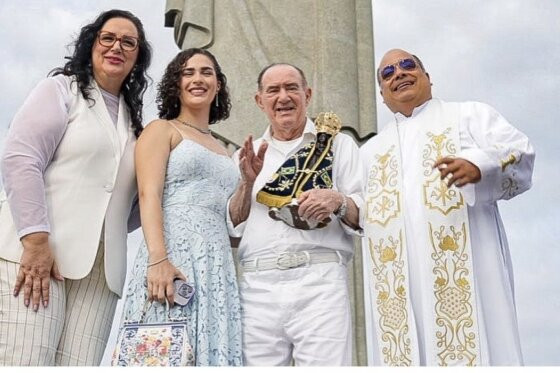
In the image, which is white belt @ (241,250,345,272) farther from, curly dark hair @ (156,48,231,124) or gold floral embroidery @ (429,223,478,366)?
curly dark hair @ (156,48,231,124)

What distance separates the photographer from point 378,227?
3.90m

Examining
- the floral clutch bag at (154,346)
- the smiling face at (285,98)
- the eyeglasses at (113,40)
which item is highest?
the eyeglasses at (113,40)

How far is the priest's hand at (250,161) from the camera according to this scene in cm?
354

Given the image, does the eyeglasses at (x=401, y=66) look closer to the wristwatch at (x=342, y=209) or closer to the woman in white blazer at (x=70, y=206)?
the wristwatch at (x=342, y=209)

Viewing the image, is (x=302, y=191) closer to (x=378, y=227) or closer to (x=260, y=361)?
(x=378, y=227)

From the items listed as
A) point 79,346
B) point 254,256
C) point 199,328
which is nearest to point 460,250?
point 254,256

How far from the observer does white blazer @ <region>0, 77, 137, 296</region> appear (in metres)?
3.37

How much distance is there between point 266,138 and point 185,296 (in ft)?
2.98

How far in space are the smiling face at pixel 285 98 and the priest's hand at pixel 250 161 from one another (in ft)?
0.87

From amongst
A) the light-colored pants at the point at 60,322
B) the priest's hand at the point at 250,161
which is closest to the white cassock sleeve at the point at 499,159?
the priest's hand at the point at 250,161

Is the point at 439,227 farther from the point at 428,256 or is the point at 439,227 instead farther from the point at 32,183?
the point at 32,183

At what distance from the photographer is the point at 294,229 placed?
11.9ft

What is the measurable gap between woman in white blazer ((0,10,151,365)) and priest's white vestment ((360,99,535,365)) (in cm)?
109

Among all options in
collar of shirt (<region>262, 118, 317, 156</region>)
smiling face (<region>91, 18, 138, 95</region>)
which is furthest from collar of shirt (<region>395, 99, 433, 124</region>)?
smiling face (<region>91, 18, 138, 95</region>)
